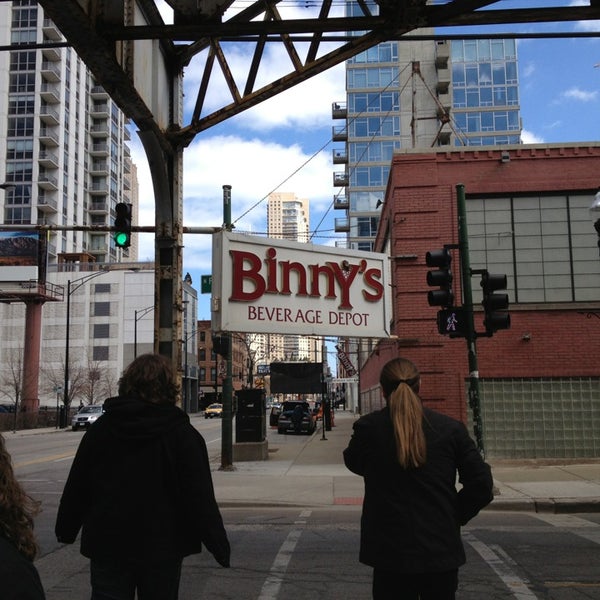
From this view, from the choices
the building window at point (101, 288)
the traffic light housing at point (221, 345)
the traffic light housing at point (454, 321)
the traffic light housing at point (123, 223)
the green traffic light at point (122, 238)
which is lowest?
the traffic light housing at point (221, 345)

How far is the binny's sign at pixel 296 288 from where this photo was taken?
1529cm

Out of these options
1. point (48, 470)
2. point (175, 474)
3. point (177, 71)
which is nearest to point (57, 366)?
point (48, 470)

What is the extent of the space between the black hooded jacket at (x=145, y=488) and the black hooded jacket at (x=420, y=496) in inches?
29.7

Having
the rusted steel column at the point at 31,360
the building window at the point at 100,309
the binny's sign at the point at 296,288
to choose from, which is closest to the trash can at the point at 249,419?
the binny's sign at the point at 296,288

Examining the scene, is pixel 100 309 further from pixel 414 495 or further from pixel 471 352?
pixel 414 495

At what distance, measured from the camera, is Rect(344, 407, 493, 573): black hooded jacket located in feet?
10.2

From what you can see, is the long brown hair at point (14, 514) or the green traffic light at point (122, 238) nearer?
the long brown hair at point (14, 514)

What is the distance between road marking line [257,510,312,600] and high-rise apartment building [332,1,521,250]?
195 feet

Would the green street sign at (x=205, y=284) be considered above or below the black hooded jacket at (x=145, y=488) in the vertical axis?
above

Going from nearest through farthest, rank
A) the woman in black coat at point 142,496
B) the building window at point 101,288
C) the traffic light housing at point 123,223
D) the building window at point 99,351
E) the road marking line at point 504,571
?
the woman in black coat at point 142,496, the road marking line at point 504,571, the traffic light housing at point 123,223, the building window at point 99,351, the building window at point 101,288

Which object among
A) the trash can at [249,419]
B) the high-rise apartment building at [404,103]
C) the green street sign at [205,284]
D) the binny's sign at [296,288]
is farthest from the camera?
the high-rise apartment building at [404,103]

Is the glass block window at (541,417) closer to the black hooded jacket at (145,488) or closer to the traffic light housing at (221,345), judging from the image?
the traffic light housing at (221,345)

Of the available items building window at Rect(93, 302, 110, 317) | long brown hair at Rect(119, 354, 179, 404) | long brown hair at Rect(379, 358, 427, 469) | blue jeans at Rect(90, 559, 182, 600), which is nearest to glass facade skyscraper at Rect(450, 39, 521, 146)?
building window at Rect(93, 302, 110, 317)

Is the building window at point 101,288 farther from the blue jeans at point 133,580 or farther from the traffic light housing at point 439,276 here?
the blue jeans at point 133,580
